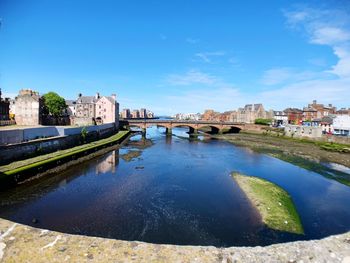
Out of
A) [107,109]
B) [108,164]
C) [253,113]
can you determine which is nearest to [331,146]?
[108,164]

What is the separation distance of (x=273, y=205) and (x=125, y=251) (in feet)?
53.6

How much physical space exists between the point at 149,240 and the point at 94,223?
480cm

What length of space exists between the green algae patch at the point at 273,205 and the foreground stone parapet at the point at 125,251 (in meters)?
8.48

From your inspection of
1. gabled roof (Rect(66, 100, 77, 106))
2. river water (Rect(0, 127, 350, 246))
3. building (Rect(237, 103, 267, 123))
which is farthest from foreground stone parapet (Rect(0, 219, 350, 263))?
building (Rect(237, 103, 267, 123))

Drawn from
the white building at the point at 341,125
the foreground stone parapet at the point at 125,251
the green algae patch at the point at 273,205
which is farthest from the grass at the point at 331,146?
the foreground stone parapet at the point at 125,251

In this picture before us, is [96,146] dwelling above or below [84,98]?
below

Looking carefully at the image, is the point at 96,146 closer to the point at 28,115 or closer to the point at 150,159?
the point at 150,159

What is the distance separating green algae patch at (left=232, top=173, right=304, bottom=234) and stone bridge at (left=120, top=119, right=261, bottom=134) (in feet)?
228

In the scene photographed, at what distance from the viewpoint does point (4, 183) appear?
77.3 ft

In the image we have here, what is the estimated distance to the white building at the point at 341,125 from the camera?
8081 cm

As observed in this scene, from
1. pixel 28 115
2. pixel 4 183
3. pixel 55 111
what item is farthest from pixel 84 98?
pixel 4 183

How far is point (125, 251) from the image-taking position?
8.77 metres

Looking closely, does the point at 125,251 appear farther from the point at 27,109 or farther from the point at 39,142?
the point at 27,109

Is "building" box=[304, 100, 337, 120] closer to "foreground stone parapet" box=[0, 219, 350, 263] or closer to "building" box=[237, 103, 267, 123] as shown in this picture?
"building" box=[237, 103, 267, 123]
